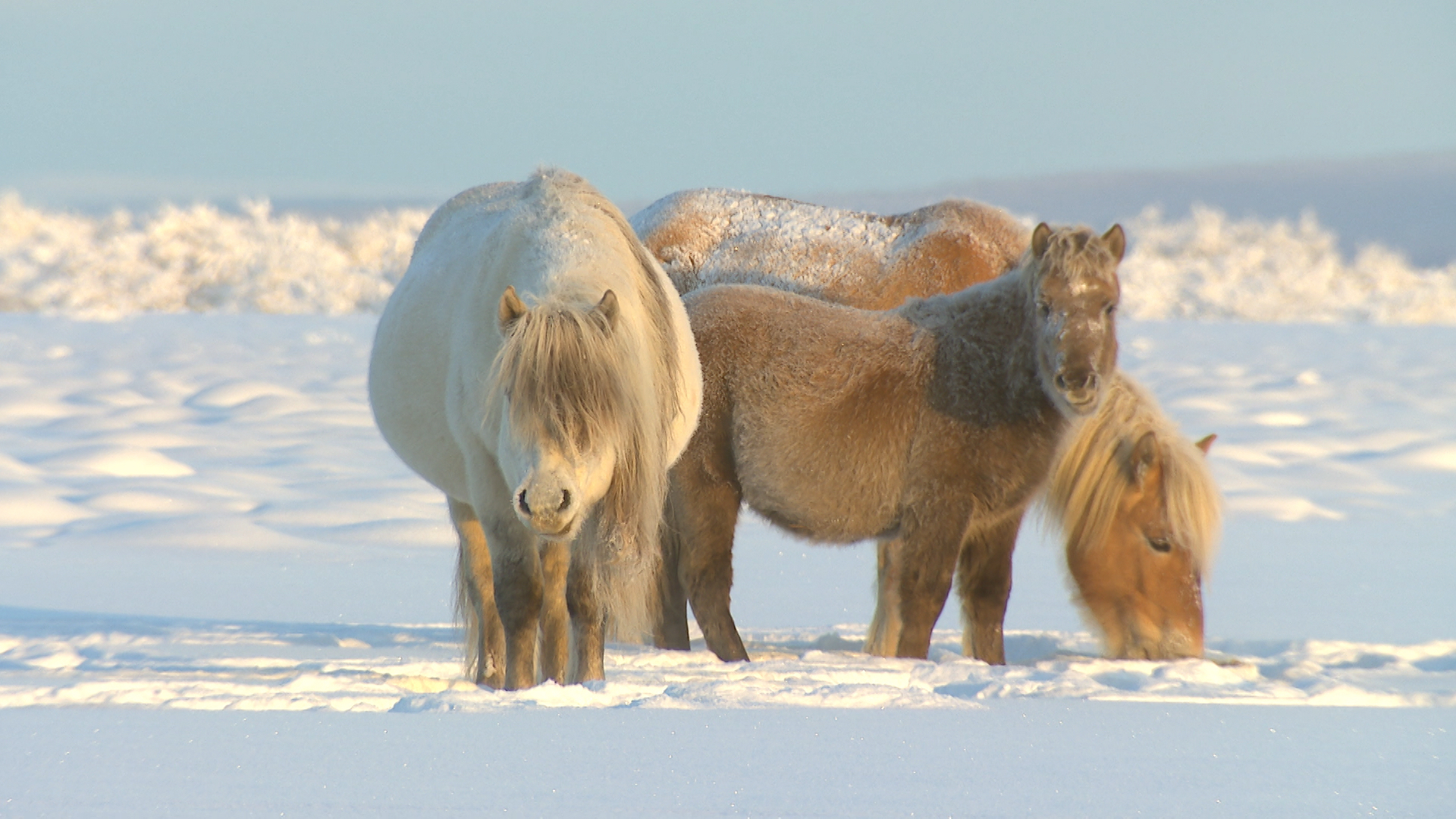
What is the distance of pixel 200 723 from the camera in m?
3.14

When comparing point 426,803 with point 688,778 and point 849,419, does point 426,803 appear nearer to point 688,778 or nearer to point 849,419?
point 688,778

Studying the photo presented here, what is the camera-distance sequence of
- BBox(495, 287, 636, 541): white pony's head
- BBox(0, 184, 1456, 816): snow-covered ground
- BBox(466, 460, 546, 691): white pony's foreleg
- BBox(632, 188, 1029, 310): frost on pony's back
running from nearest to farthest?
BBox(0, 184, 1456, 816): snow-covered ground
BBox(495, 287, 636, 541): white pony's head
BBox(466, 460, 546, 691): white pony's foreleg
BBox(632, 188, 1029, 310): frost on pony's back

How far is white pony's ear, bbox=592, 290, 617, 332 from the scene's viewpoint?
3604 millimetres

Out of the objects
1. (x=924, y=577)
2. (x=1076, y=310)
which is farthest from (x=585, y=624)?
(x=1076, y=310)

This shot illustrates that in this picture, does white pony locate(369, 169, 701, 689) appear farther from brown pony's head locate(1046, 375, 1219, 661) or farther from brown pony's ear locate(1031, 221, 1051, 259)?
brown pony's head locate(1046, 375, 1219, 661)

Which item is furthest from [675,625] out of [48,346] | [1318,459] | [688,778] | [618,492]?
[48,346]

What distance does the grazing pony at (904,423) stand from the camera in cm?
494

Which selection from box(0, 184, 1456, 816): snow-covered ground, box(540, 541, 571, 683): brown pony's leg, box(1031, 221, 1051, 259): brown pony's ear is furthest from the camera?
box(1031, 221, 1051, 259): brown pony's ear

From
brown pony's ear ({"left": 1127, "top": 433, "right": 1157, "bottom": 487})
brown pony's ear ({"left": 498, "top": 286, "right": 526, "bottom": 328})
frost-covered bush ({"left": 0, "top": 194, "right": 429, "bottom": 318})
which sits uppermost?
frost-covered bush ({"left": 0, "top": 194, "right": 429, "bottom": 318})

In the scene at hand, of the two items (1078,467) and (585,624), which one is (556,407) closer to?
(585,624)

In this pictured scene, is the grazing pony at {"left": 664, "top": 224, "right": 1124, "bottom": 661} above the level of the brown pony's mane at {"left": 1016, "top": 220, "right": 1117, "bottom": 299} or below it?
below

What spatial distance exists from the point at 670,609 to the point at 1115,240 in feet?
7.90

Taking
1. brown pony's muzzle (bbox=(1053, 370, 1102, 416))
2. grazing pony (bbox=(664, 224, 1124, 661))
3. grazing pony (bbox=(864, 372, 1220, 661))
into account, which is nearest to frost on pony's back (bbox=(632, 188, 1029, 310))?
grazing pony (bbox=(664, 224, 1124, 661))

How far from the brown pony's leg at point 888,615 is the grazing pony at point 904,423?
0.16ft
